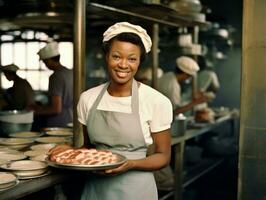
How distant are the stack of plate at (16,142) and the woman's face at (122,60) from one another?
3.60 feet

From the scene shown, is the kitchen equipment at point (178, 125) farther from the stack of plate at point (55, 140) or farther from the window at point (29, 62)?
the window at point (29, 62)

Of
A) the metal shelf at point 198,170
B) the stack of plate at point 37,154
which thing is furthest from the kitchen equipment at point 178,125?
the stack of plate at point 37,154

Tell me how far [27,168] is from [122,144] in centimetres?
54

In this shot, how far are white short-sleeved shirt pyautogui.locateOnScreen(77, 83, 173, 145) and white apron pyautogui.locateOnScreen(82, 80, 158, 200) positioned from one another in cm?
3

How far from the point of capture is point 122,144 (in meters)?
2.08

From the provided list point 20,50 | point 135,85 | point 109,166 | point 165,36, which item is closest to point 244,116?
point 135,85

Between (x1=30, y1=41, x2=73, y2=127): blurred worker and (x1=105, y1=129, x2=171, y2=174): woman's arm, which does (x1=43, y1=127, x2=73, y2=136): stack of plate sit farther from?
(x1=105, y1=129, x2=171, y2=174): woman's arm

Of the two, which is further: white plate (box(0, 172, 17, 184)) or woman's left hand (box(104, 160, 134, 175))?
woman's left hand (box(104, 160, 134, 175))

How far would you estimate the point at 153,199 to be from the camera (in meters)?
2.18

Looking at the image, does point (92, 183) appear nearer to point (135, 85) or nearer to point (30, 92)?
point (135, 85)

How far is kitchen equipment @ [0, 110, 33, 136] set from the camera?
3072 mm

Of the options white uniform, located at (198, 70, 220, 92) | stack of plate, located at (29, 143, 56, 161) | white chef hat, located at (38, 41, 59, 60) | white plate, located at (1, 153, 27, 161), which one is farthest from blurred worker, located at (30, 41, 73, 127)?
white uniform, located at (198, 70, 220, 92)

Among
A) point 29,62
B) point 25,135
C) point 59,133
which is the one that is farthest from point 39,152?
point 29,62

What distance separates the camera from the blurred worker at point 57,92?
11.6 feet
